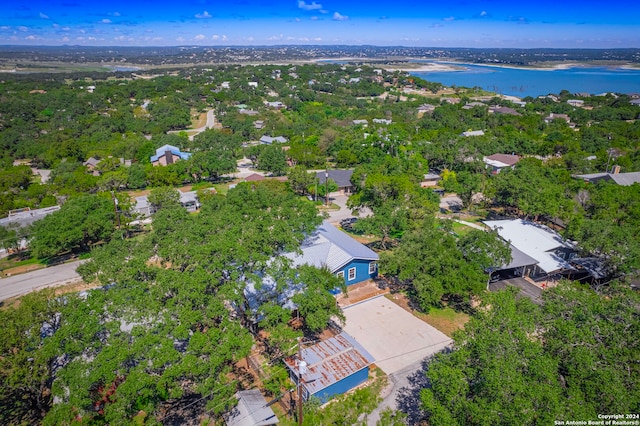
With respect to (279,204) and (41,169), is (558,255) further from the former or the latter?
(41,169)

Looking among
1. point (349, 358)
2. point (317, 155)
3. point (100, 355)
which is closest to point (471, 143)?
point (317, 155)

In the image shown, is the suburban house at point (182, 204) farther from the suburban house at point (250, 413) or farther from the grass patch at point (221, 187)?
the suburban house at point (250, 413)

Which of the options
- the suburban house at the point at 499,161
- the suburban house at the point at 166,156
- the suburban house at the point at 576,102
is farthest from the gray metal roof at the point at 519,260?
the suburban house at the point at 576,102

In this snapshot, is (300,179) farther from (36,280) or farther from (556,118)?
(556,118)

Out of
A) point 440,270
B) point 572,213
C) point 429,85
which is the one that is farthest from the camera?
point 429,85

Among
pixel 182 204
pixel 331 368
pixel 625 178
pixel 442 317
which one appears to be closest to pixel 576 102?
pixel 625 178
